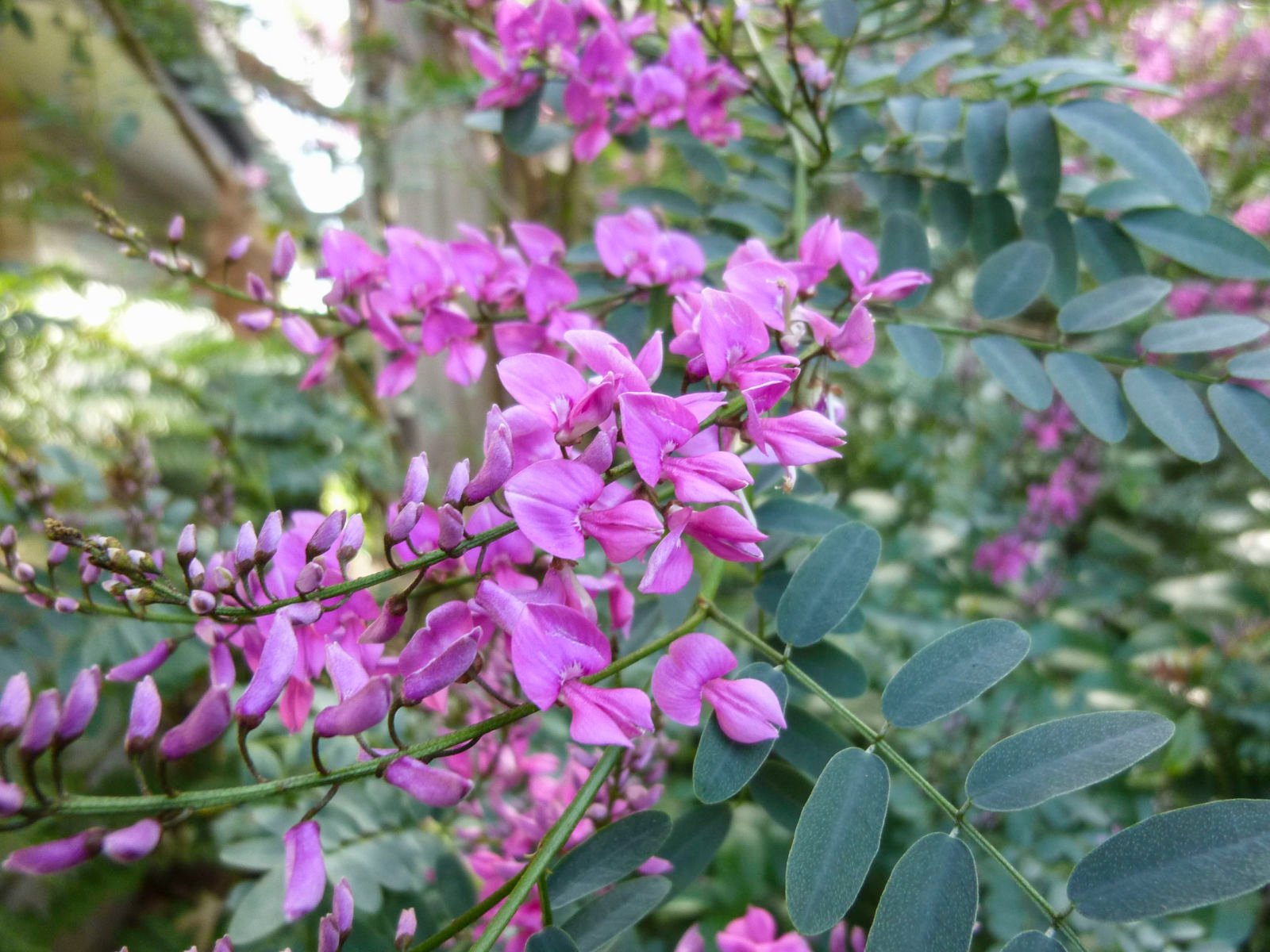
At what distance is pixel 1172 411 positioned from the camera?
0.70 meters

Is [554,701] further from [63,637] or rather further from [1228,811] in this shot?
[63,637]

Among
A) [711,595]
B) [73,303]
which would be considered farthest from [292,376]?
[711,595]

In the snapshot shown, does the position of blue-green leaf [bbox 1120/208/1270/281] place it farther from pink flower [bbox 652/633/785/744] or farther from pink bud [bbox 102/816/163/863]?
pink bud [bbox 102/816/163/863]

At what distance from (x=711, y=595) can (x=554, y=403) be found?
8.6 inches

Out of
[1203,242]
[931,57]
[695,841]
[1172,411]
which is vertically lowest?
[695,841]

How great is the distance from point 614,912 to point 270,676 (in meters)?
0.27

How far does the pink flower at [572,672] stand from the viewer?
0.45 metres

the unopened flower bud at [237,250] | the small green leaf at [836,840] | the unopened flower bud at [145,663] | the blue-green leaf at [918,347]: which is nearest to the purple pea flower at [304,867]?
the unopened flower bud at [145,663]

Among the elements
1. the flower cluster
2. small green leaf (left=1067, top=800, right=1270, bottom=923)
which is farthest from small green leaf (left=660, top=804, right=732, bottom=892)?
the flower cluster

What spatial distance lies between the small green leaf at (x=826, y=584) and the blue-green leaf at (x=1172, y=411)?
29 centimetres

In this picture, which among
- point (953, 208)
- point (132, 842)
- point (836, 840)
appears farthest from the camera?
point (953, 208)

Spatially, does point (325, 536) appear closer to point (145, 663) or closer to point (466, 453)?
point (145, 663)

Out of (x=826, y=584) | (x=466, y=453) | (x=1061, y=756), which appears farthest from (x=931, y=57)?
(x=466, y=453)

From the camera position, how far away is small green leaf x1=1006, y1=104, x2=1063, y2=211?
821 millimetres
